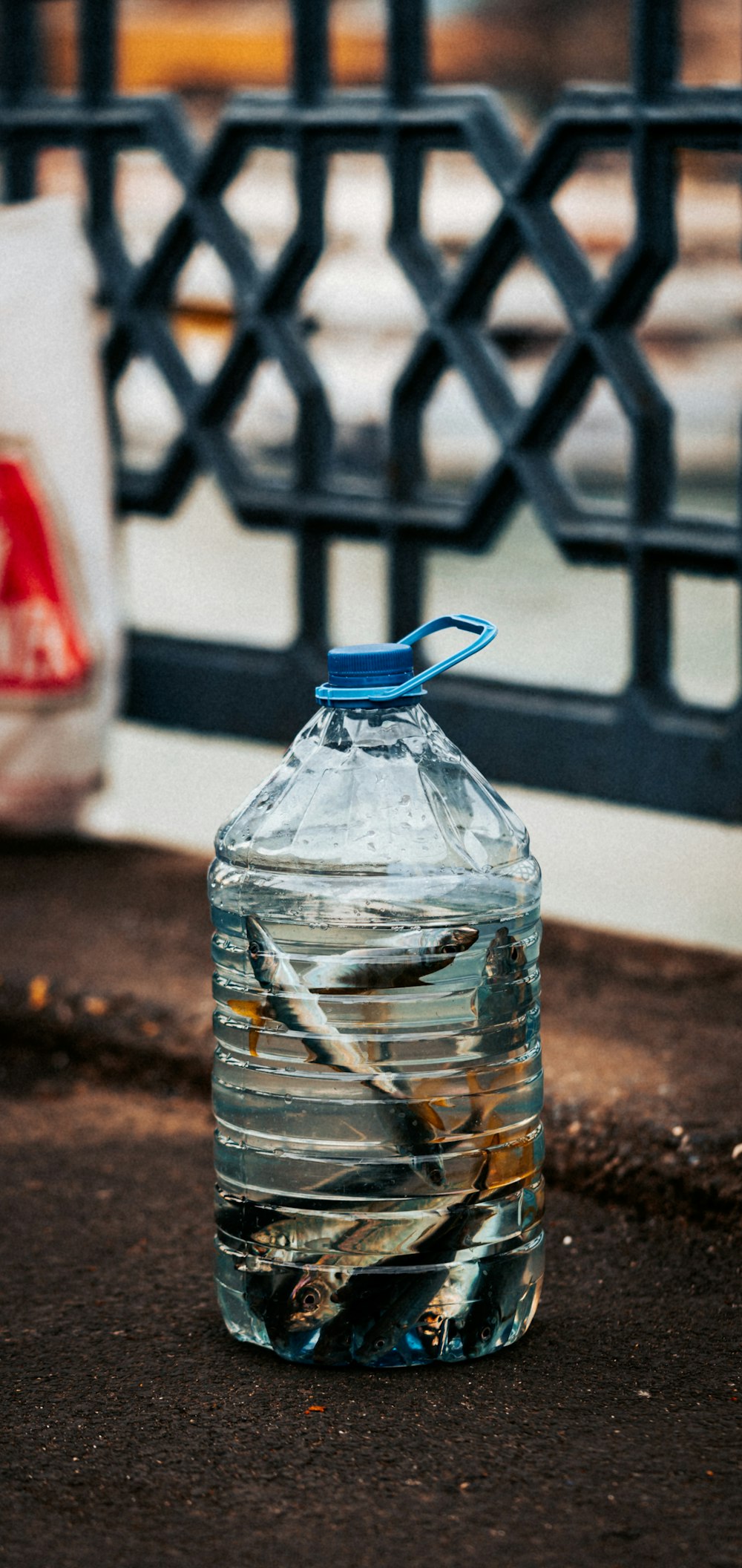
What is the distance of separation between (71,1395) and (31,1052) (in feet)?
3.20

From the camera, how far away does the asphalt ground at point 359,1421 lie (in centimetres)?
147

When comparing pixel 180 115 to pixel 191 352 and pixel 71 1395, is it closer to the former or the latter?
pixel 71 1395

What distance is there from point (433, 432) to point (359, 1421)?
796 centimetres

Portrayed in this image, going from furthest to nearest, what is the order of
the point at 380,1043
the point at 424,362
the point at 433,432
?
the point at 433,432 → the point at 424,362 → the point at 380,1043

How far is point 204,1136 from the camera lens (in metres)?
2.38

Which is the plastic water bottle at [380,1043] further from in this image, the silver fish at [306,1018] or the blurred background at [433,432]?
the blurred background at [433,432]

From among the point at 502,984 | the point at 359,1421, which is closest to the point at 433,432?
the point at 502,984

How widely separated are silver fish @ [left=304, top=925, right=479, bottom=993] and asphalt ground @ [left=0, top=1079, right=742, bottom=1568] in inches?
13.7

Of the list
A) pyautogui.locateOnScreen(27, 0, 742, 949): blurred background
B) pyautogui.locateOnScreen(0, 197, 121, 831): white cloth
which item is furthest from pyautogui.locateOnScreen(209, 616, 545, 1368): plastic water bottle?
pyautogui.locateOnScreen(0, 197, 121, 831): white cloth

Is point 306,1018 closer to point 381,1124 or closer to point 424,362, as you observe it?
point 381,1124

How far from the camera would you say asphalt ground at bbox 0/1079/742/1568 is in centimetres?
147

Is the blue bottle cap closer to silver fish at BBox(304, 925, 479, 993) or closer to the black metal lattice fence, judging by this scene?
silver fish at BBox(304, 925, 479, 993)

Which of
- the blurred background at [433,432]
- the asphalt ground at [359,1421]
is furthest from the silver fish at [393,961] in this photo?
the blurred background at [433,432]

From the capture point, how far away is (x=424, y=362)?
3.02m
